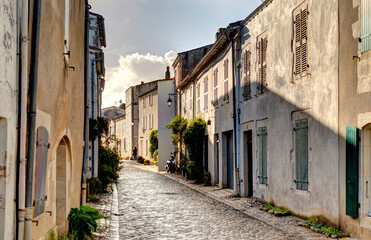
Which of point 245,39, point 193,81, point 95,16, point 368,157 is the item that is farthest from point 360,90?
point 193,81

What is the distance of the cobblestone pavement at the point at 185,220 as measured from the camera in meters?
9.21

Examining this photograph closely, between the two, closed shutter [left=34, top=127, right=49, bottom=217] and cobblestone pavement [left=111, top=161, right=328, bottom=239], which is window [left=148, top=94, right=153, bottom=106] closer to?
cobblestone pavement [left=111, top=161, right=328, bottom=239]

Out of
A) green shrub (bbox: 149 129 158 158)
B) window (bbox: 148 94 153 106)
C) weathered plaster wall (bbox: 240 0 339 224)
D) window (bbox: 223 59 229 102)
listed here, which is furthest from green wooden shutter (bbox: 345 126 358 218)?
window (bbox: 148 94 153 106)

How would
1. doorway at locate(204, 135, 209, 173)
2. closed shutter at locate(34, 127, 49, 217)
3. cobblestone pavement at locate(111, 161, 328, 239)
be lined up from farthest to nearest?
1. doorway at locate(204, 135, 209, 173)
2. cobblestone pavement at locate(111, 161, 328, 239)
3. closed shutter at locate(34, 127, 49, 217)

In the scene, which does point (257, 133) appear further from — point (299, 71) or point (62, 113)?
point (62, 113)

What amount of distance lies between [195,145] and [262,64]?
986 centimetres

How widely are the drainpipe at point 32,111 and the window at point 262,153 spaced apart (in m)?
9.73

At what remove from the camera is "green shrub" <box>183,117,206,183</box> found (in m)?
23.1

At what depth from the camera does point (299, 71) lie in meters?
11.4

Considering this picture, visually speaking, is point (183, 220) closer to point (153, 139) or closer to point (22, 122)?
point (22, 122)

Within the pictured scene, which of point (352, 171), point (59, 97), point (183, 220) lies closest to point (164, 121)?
point (183, 220)

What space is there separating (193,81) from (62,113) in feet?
63.7

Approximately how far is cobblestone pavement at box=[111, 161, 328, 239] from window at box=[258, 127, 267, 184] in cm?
140

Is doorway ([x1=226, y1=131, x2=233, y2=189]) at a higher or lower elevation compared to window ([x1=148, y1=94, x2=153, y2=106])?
lower
